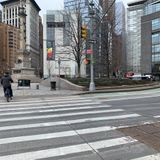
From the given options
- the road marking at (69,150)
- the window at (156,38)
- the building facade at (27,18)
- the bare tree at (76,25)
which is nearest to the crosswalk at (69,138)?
the road marking at (69,150)

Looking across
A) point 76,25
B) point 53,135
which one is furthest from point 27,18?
point 53,135

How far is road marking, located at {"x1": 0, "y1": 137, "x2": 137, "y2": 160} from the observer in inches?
257

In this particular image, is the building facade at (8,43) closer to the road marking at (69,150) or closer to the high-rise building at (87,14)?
the high-rise building at (87,14)

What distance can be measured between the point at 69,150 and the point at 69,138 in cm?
123

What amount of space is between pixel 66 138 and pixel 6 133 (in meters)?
1.78

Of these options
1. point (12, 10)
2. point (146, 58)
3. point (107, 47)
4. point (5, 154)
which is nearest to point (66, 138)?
point (5, 154)

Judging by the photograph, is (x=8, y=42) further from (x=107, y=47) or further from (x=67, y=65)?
(x=107, y=47)

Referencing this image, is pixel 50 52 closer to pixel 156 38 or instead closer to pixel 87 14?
pixel 87 14

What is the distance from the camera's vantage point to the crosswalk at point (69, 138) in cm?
662

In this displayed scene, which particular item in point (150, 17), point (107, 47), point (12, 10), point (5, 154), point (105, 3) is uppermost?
point (12, 10)

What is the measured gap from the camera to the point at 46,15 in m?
130

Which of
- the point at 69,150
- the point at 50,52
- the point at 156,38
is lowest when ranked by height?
the point at 69,150

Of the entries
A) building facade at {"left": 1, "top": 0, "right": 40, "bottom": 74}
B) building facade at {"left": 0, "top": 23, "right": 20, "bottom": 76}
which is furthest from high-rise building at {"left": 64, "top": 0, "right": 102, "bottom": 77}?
building facade at {"left": 1, "top": 0, "right": 40, "bottom": 74}

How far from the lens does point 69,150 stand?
7.00 meters
